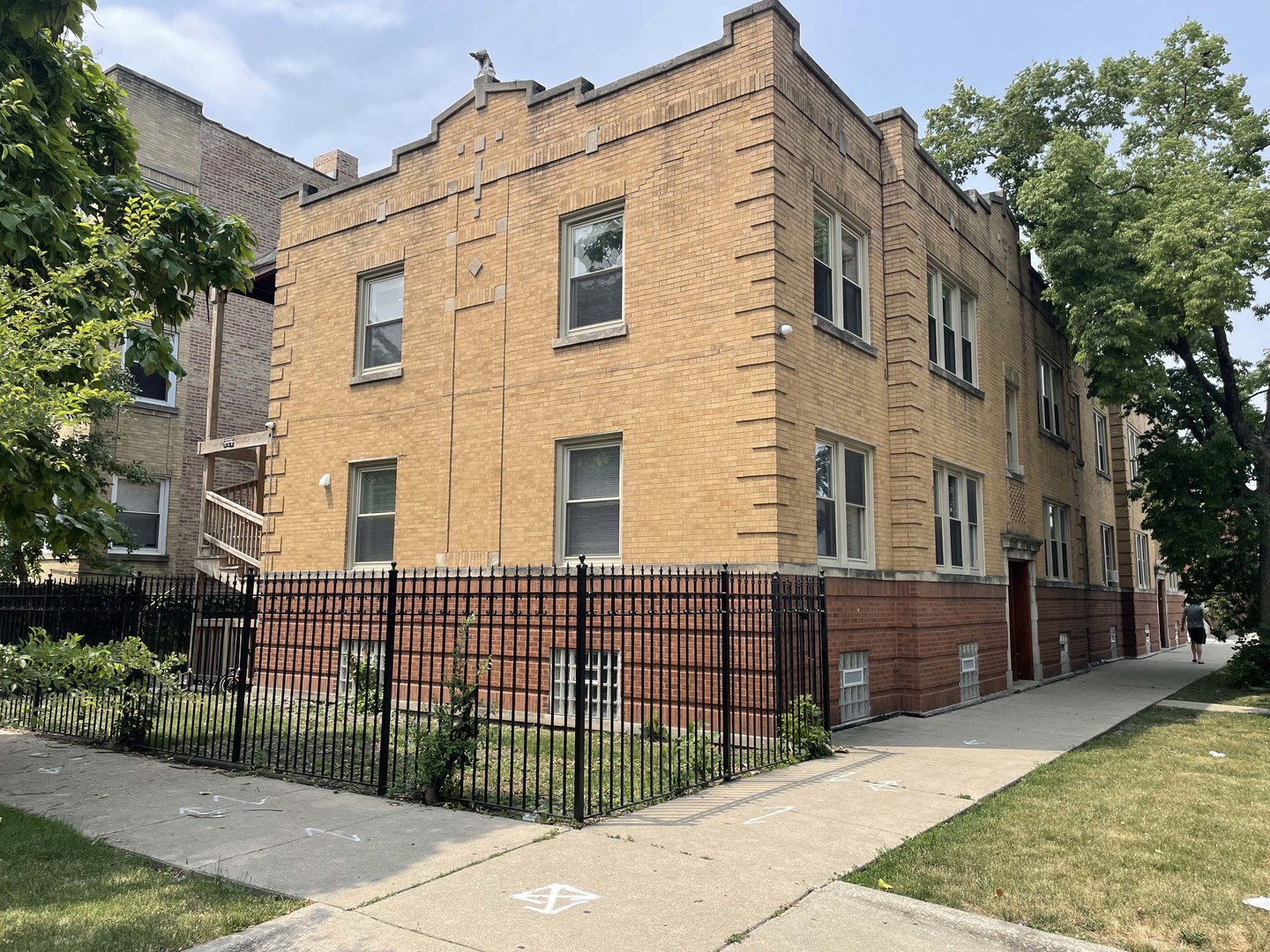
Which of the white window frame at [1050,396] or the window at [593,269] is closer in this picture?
the window at [593,269]

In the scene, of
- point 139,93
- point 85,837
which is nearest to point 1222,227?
point 85,837

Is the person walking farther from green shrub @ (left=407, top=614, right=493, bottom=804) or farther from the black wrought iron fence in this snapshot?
green shrub @ (left=407, top=614, right=493, bottom=804)

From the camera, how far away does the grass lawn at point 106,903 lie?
4652 mm

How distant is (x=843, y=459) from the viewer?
12453mm

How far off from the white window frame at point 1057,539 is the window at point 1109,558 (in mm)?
5119

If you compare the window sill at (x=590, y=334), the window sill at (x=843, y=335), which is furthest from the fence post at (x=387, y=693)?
the window sill at (x=843, y=335)

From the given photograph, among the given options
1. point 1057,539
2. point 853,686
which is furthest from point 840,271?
point 1057,539

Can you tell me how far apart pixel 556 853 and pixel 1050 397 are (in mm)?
19316

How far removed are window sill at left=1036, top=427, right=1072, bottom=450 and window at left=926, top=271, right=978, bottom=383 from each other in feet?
14.4

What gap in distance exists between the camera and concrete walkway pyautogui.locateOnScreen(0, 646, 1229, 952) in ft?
15.9

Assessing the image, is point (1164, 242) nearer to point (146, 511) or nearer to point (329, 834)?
point (329, 834)

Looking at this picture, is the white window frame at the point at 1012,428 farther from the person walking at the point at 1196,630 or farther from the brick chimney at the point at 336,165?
the brick chimney at the point at 336,165

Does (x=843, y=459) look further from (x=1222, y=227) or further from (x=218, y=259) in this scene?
(x=1222, y=227)

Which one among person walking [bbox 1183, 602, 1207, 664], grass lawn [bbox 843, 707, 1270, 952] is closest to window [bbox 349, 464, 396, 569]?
grass lawn [bbox 843, 707, 1270, 952]
